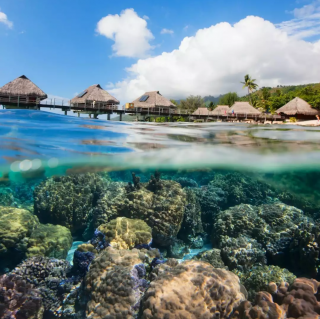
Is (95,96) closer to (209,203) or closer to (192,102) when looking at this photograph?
(209,203)

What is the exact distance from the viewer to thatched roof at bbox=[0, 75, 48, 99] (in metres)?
32.5

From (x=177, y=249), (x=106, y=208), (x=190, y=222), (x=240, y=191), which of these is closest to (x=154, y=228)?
(x=177, y=249)

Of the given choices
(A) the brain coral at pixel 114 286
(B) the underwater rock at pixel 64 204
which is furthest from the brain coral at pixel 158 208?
(A) the brain coral at pixel 114 286

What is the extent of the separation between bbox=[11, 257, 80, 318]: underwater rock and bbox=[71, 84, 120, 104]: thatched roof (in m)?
33.6

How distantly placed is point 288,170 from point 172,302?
38.3ft

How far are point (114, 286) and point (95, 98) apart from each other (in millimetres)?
36661

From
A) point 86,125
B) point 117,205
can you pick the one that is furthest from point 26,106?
point 117,205

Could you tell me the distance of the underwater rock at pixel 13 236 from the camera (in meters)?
8.05

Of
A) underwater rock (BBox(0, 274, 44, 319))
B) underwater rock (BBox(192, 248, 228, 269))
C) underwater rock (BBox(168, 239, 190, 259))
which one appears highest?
underwater rock (BBox(192, 248, 228, 269))

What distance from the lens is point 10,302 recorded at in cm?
588

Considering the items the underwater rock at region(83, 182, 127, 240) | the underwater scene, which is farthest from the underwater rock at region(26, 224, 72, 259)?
the underwater rock at region(83, 182, 127, 240)

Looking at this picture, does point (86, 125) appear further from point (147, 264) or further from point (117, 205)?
point (147, 264)

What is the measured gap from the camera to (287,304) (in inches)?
184

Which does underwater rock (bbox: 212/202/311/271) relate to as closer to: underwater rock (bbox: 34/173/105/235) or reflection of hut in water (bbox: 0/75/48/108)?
underwater rock (bbox: 34/173/105/235)
